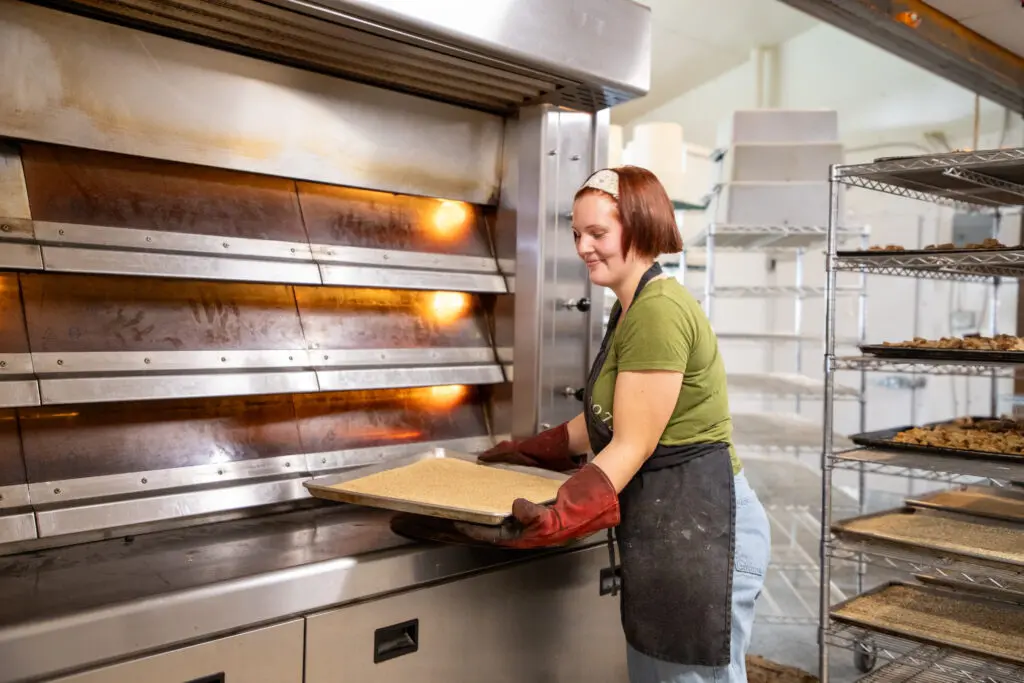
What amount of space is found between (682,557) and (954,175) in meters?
1.80

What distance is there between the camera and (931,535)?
2.77 meters

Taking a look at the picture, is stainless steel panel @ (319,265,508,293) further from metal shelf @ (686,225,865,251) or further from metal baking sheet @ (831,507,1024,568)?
metal shelf @ (686,225,865,251)

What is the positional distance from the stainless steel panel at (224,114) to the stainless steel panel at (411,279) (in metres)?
0.24

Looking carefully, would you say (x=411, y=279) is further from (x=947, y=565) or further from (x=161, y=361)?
(x=947, y=565)

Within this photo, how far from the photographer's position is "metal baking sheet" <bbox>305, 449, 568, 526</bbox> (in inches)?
60.1

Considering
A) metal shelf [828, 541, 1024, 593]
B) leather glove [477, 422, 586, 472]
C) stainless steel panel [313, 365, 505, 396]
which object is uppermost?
stainless steel panel [313, 365, 505, 396]

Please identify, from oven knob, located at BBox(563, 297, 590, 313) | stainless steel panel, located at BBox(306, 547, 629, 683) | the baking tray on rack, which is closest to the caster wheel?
the baking tray on rack

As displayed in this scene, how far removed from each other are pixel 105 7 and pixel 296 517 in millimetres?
1249

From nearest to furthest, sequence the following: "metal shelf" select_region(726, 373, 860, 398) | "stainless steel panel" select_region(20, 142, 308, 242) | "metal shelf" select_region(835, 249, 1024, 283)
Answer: "stainless steel panel" select_region(20, 142, 308, 242), "metal shelf" select_region(835, 249, 1024, 283), "metal shelf" select_region(726, 373, 860, 398)

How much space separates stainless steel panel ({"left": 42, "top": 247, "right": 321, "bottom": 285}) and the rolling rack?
1831 mm

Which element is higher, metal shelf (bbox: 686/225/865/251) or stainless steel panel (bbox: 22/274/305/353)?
metal shelf (bbox: 686/225/865/251)

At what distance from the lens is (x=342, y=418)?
85.9 inches

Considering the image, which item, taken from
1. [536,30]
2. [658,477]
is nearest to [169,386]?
[658,477]

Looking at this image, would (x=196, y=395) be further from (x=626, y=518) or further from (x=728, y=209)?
(x=728, y=209)
